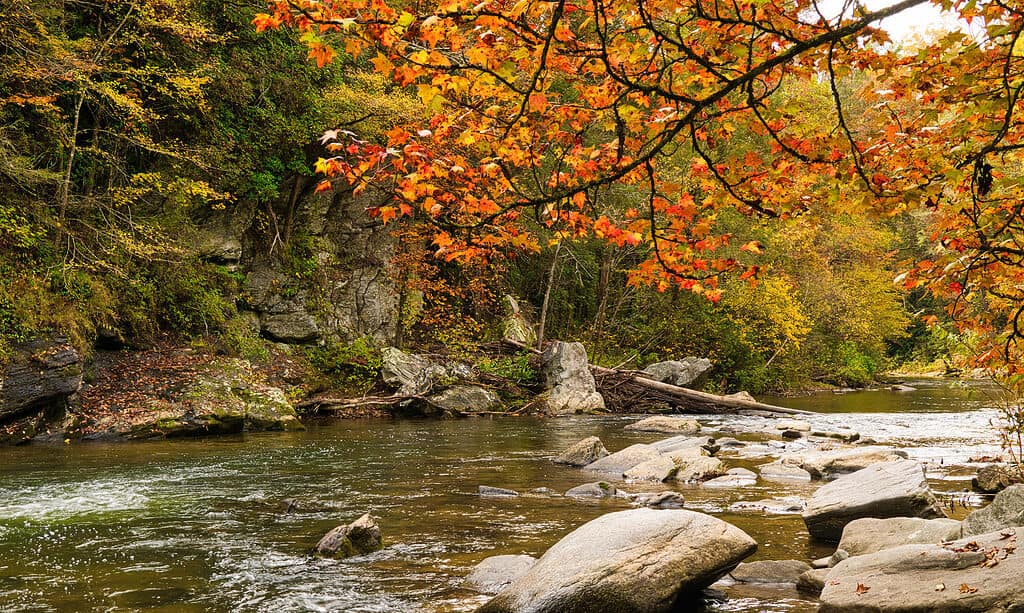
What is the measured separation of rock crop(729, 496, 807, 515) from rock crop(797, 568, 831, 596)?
252 centimetres

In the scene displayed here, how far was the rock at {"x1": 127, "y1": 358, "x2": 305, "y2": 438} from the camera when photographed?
13773 mm

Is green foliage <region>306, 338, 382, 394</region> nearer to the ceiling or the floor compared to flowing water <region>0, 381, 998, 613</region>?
nearer to the ceiling

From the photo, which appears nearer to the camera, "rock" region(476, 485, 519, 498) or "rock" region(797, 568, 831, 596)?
"rock" region(797, 568, 831, 596)

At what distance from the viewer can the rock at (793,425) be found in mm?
15263

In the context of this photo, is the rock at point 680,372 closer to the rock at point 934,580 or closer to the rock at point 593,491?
the rock at point 593,491

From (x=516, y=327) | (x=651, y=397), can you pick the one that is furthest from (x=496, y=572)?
(x=516, y=327)

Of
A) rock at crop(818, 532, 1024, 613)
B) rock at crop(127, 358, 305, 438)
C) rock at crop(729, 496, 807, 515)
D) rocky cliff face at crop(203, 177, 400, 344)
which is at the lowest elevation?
rock at crop(729, 496, 807, 515)

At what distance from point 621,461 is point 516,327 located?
1319 cm

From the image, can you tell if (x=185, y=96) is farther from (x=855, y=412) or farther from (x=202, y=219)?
(x=855, y=412)

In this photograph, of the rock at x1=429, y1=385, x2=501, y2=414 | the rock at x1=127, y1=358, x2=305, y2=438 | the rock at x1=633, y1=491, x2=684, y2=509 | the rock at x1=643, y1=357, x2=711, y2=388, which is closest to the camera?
the rock at x1=633, y1=491, x2=684, y2=509

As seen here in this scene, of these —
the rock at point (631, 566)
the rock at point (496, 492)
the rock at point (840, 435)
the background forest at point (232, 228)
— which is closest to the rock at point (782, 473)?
the background forest at point (232, 228)

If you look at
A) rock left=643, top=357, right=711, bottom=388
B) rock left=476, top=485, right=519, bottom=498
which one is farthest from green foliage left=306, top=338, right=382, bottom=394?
rock left=476, top=485, right=519, bottom=498

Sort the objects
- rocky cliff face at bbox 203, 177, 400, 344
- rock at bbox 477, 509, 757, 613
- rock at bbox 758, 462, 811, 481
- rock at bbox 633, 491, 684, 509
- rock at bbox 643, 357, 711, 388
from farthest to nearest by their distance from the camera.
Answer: rock at bbox 643, 357, 711, 388 < rocky cliff face at bbox 203, 177, 400, 344 < rock at bbox 758, 462, 811, 481 < rock at bbox 633, 491, 684, 509 < rock at bbox 477, 509, 757, 613

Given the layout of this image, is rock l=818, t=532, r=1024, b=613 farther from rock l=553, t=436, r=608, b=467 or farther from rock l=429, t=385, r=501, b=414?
rock l=429, t=385, r=501, b=414
